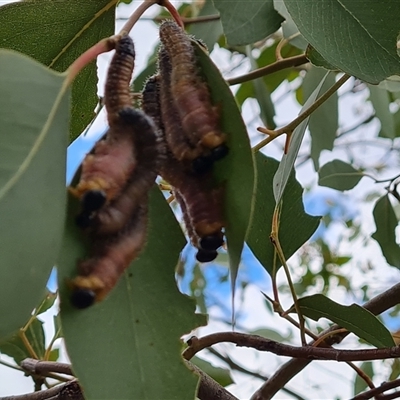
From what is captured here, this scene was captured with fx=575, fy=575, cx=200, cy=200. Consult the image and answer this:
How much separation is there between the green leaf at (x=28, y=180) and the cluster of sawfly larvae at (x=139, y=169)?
27mm

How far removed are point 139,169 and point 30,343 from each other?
0.62m

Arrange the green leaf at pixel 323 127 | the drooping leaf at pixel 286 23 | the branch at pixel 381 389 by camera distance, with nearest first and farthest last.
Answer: the branch at pixel 381 389
the drooping leaf at pixel 286 23
the green leaf at pixel 323 127

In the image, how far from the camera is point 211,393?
0.55 m

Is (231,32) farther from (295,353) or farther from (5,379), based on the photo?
(5,379)

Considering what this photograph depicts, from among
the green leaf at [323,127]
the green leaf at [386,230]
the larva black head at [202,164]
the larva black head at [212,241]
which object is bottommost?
the green leaf at [386,230]

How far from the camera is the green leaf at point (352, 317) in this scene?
0.56 metres

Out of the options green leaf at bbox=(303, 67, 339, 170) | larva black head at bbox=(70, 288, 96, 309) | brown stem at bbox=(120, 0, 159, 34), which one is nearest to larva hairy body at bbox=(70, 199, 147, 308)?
larva black head at bbox=(70, 288, 96, 309)

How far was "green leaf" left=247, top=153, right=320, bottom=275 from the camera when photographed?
0.68 m

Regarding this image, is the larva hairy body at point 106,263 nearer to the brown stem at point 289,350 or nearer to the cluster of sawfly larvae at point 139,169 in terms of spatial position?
the cluster of sawfly larvae at point 139,169

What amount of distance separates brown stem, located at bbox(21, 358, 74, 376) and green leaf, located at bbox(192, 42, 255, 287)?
0.31 metres

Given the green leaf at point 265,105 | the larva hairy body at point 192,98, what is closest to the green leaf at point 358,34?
the larva hairy body at point 192,98

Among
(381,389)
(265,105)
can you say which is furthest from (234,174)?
(265,105)

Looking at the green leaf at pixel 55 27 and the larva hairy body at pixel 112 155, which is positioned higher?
the green leaf at pixel 55 27

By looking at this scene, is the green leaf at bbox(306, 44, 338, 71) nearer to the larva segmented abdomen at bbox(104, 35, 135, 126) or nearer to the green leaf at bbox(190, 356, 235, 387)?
the larva segmented abdomen at bbox(104, 35, 135, 126)
